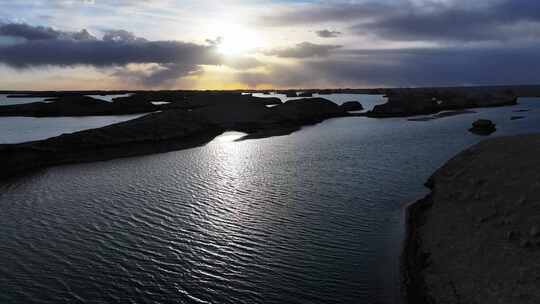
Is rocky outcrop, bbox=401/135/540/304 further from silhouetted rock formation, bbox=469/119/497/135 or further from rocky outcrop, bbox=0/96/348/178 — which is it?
silhouetted rock formation, bbox=469/119/497/135

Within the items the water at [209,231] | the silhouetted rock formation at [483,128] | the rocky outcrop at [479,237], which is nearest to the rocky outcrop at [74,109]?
the water at [209,231]

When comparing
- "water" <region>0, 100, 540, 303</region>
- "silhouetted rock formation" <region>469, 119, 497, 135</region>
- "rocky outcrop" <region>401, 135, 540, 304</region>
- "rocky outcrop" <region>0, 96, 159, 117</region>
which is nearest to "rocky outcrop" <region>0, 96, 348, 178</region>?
"water" <region>0, 100, 540, 303</region>

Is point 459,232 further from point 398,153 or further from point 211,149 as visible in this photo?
point 211,149

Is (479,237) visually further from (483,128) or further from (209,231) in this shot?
(483,128)

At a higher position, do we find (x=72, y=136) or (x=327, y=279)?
(x=72, y=136)

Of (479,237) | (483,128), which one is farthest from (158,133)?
(479,237)

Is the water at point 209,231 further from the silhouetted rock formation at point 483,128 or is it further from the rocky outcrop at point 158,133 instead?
the silhouetted rock formation at point 483,128

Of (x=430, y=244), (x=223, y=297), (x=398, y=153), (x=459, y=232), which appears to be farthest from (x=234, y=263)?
(x=398, y=153)
